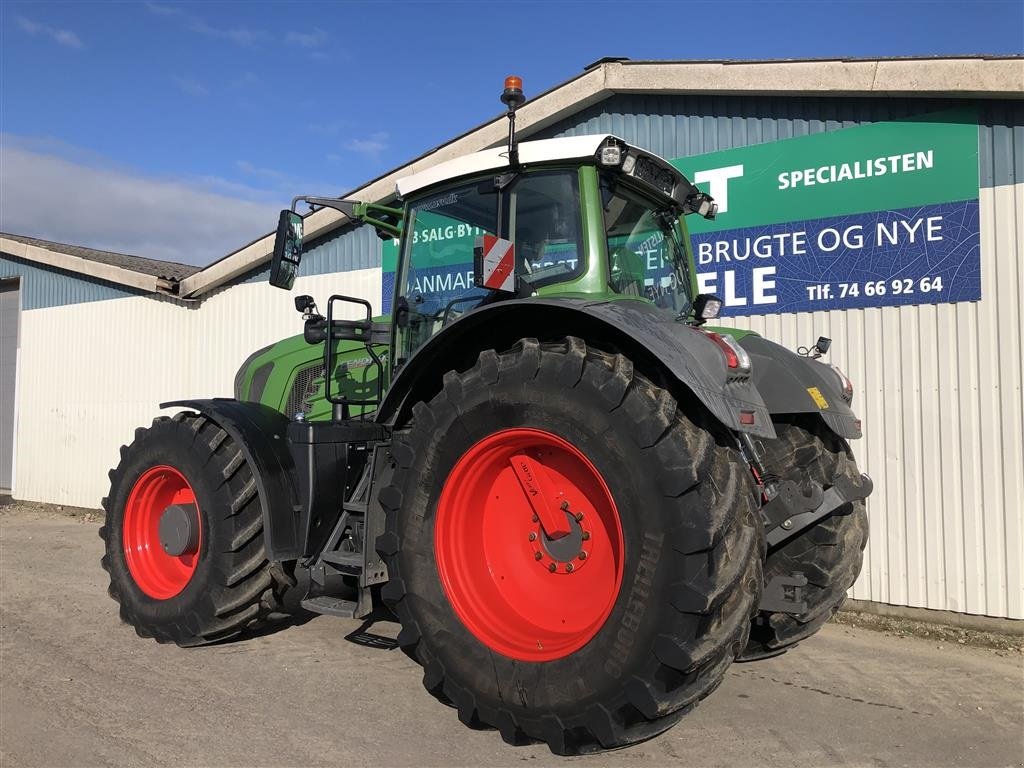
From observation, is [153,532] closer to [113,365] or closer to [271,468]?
[271,468]

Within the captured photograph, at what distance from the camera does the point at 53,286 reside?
12.9 metres

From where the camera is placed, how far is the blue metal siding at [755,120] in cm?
559

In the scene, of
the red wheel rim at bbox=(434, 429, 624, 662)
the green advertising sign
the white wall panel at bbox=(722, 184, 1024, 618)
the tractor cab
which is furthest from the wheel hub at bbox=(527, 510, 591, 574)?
the green advertising sign

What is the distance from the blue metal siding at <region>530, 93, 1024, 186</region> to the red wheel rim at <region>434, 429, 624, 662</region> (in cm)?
443

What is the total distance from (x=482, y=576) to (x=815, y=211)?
4.51 m

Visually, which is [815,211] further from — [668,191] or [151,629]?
[151,629]

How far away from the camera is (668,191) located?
420 cm

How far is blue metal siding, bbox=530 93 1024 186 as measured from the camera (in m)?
5.59

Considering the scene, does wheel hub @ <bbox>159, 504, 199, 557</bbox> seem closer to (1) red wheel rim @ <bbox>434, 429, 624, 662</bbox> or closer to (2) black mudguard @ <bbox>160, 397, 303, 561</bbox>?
(2) black mudguard @ <bbox>160, 397, 303, 561</bbox>

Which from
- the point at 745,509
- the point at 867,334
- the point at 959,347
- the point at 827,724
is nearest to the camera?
the point at 745,509

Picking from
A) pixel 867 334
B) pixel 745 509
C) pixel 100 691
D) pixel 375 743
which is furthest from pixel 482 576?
pixel 867 334

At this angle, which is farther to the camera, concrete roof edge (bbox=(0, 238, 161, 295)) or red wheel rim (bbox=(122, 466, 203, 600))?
concrete roof edge (bbox=(0, 238, 161, 295))

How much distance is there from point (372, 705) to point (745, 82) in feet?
18.1

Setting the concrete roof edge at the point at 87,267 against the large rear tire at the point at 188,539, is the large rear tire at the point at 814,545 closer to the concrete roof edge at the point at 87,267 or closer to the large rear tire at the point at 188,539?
the large rear tire at the point at 188,539
